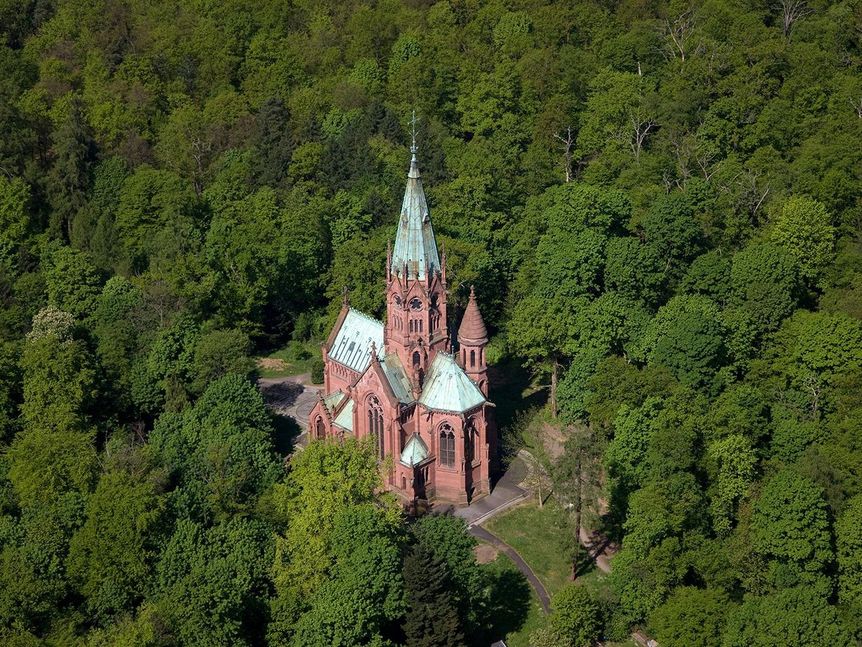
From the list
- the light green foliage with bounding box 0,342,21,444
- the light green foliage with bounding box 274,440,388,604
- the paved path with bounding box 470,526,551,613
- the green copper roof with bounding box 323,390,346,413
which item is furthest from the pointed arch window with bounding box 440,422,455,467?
the light green foliage with bounding box 0,342,21,444

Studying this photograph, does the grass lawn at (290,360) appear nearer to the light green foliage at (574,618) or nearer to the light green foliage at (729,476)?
the light green foliage at (574,618)

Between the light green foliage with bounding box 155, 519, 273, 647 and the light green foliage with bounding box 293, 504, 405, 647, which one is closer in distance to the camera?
the light green foliage with bounding box 293, 504, 405, 647

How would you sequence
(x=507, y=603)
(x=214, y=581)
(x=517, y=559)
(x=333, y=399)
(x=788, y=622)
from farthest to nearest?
(x=333, y=399)
(x=517, y=559)
(x=507, y=603)
(x=214, y=581)
(x=788, y=622)

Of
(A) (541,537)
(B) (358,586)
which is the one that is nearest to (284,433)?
(A) (541,537)

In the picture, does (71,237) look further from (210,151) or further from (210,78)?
(210,78)

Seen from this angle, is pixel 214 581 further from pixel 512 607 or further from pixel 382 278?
pixel 382 278

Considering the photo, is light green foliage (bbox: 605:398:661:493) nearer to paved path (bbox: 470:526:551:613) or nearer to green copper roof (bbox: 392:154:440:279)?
paved path (bbox: 470:526:551:613)
